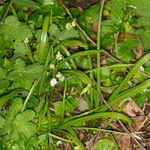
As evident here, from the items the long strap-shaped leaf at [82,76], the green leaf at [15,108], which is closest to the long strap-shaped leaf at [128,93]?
the long strap-shaped leaf at [82,76]

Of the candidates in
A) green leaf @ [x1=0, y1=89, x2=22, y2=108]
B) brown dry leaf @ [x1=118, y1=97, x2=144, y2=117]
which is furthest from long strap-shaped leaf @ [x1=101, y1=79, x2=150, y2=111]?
green leaf @ [x1=0, y1=89, x2=22, y2=108]

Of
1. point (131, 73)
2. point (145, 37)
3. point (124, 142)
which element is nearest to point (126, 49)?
point (145, 37)

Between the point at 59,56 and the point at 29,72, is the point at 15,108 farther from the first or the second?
the point at 59,56

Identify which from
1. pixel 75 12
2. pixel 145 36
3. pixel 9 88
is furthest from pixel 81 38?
pixel 9 88

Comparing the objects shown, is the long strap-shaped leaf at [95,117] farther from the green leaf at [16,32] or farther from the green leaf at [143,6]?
the green leaf at [143,6]

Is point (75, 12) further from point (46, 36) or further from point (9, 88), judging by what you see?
point (9, 88)

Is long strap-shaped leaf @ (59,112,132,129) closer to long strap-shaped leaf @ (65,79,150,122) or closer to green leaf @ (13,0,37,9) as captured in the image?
long strap-shaped leaf @ (65,79,150,122)
